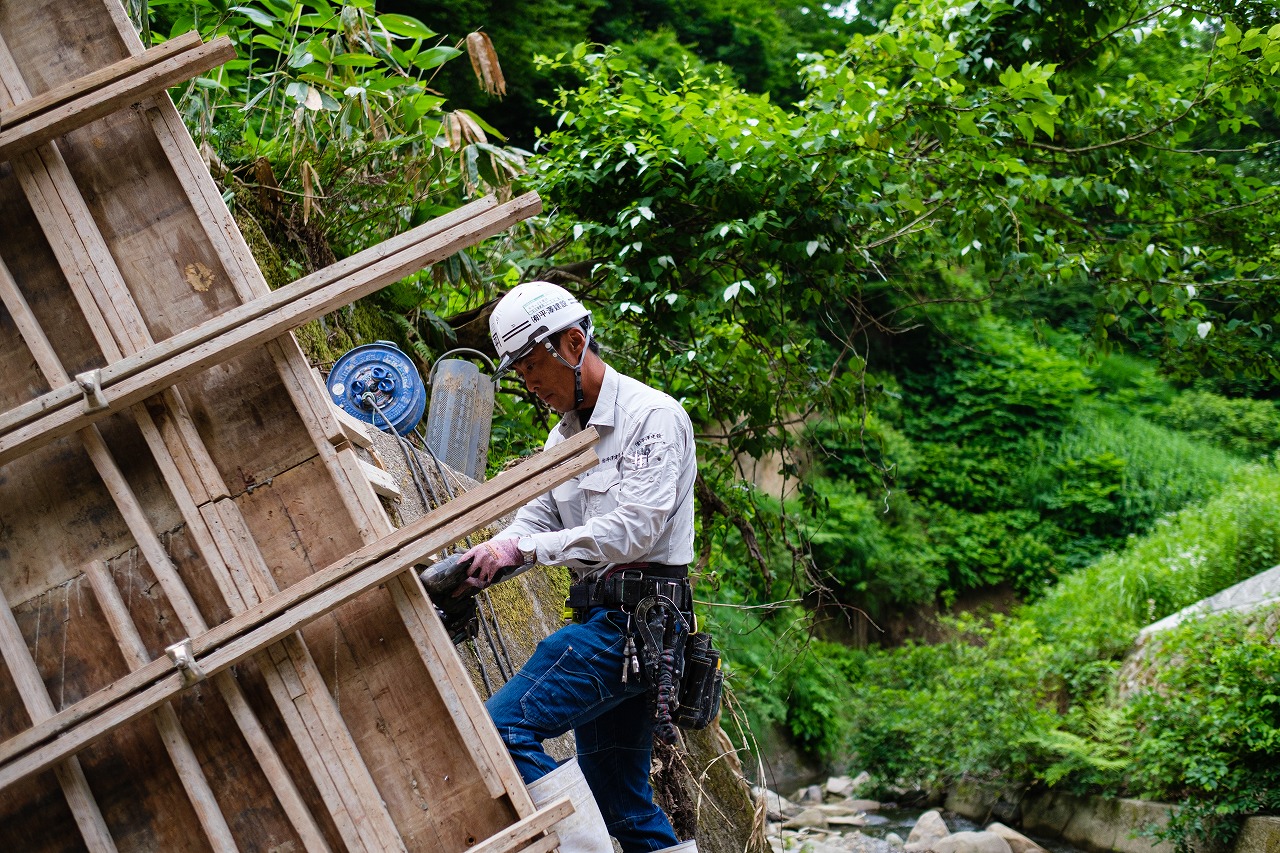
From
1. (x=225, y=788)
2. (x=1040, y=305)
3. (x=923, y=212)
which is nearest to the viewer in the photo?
(x=225, y=788)

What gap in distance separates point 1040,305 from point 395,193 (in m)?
19.1

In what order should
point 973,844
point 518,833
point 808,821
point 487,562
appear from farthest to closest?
1. point 808,821
2. point 973,844
3. point 487,562
4. point 518,833

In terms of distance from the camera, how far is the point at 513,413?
629 cm

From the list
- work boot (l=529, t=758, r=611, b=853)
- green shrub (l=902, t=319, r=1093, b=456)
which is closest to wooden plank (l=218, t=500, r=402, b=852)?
work boot (l=529, t=758, r=611, b=853)

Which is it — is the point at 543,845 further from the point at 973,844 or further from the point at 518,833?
the point at 973,844

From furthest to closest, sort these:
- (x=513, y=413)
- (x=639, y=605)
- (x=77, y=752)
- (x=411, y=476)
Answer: (x=513, y=413) → (x=411, y=476) → (x=639, y=605) → (x=77, y=752)

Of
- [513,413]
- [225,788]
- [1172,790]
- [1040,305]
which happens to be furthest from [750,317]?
[1040,305]

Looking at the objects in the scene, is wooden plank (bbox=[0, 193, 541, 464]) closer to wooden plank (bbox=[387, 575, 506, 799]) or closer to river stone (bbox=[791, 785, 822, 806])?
wooden plank (bbox=[387, 575, 506, 799])

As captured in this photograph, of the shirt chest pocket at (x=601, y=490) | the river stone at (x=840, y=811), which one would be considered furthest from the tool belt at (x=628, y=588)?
the river stone at (x=840, y=811)

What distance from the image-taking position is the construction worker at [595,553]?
9.17 ft

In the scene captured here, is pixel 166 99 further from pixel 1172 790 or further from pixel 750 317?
pixel 1172 790

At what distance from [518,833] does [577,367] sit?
1331mm

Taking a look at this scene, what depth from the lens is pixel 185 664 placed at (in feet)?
7.32

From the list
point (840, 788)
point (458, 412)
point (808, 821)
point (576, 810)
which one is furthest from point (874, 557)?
point (576, 810)
